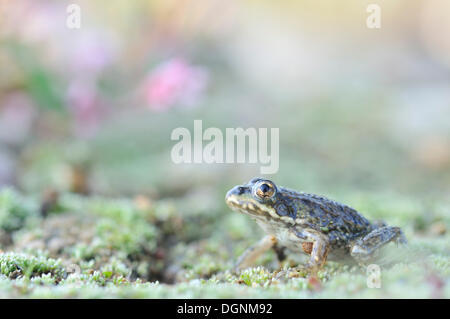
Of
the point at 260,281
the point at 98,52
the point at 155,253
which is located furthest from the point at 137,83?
the point at 260,281

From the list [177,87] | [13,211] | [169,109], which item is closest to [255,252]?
[13,211]

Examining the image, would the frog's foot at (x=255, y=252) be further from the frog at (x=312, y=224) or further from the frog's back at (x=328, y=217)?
the frog's back at (x=328, y=217)

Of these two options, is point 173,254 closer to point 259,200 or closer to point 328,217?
point 259,200

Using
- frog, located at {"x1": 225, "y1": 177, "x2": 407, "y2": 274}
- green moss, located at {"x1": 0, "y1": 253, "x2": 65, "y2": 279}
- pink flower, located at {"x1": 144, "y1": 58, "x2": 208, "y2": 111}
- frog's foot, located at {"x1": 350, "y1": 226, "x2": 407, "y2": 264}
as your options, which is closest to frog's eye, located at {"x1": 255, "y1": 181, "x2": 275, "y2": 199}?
frog, located at {"x1": 225, "y1": 177, "x2": 407, "y2": 274}

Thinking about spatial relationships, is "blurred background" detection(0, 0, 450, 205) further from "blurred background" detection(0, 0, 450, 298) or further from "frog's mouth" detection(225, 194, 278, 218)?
"frog's mouth" detection(225, 194, 278, 218)

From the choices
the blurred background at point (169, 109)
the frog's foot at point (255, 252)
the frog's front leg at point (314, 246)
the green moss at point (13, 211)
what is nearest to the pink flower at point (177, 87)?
the blurred background at point (169, 109)
